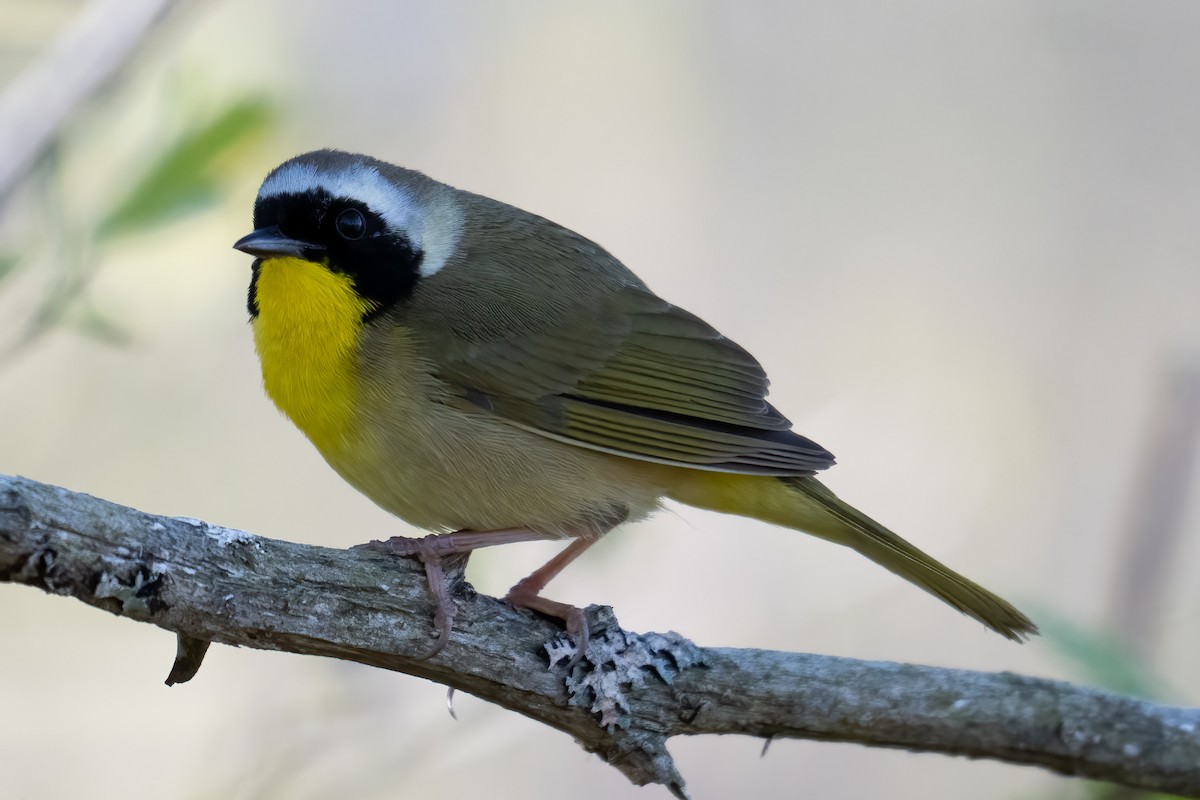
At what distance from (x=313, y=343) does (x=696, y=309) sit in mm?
3298

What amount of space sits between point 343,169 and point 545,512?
1.12m

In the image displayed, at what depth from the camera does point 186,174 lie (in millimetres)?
3396

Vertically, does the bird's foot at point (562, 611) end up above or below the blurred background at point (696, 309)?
below

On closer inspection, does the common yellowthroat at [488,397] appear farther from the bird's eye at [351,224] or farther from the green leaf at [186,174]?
the green leaf at [186,174]

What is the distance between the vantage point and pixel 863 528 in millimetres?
3479

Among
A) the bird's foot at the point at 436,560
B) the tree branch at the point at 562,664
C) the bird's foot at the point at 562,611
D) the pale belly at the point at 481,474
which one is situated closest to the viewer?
the tree branch at the point at 562,664

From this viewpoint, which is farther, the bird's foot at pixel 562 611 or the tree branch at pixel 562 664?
the bird's foot at pixel 562 611

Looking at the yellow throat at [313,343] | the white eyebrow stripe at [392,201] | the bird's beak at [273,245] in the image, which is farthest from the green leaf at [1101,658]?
the bird's beak at [273,245]

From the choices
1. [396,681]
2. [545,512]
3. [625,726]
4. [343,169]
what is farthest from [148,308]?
[625,726]

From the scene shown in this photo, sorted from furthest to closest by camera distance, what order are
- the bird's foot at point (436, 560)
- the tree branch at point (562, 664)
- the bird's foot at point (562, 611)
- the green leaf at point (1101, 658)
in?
the bird's foot at point (562, 611), the bird's foot at point (436, 560), the green leaf at point (1101, 658), the tree branch at point (562, 664)

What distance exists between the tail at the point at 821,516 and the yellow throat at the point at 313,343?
0.95m

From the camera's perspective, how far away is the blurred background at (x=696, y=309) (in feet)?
11.6

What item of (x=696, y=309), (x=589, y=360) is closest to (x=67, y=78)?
(x=589, y=360)

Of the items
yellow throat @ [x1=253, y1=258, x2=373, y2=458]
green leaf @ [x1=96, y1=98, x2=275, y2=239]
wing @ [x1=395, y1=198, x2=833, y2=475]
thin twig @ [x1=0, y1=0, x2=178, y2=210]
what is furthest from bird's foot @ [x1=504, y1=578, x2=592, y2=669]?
thin twig @ [x1=0, y1=0, x2=178, y2=210]
